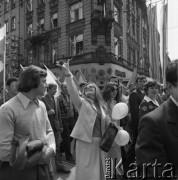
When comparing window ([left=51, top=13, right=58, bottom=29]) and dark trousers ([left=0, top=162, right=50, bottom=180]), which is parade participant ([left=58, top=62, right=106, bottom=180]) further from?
window ([left=51, top=13, right=58, bottom=29])

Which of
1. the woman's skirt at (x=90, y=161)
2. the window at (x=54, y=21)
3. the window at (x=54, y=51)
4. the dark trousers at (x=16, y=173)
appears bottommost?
the woman's skirt at (x=90, y=161)

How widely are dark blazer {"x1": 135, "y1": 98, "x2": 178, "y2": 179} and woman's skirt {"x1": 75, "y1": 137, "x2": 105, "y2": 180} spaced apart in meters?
2.10

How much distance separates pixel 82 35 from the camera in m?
21.9

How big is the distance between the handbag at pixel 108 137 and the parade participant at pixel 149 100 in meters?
0.85

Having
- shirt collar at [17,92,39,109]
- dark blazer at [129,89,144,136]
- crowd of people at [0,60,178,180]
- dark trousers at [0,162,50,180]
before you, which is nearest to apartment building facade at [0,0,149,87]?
dark blazer at [129,89,144,136]

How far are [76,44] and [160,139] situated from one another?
69.6 feet

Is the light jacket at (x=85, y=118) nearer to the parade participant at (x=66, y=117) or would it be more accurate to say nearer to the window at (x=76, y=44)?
the parade participant at (x=66, y=117)

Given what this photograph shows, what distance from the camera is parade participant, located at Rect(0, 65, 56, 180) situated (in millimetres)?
2160

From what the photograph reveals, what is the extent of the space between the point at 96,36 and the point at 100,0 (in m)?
2.99

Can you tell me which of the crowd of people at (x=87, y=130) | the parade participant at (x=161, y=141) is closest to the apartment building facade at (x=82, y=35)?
the crowd of people at (x=87, y=130)

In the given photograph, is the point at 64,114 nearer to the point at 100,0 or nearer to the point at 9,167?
the point at 9,167

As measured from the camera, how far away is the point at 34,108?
236 cm

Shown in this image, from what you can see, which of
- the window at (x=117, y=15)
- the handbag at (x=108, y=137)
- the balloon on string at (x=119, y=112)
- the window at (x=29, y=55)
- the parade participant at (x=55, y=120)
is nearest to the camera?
the handbag at (x=108, y=137)

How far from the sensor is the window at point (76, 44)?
22.1 metres
